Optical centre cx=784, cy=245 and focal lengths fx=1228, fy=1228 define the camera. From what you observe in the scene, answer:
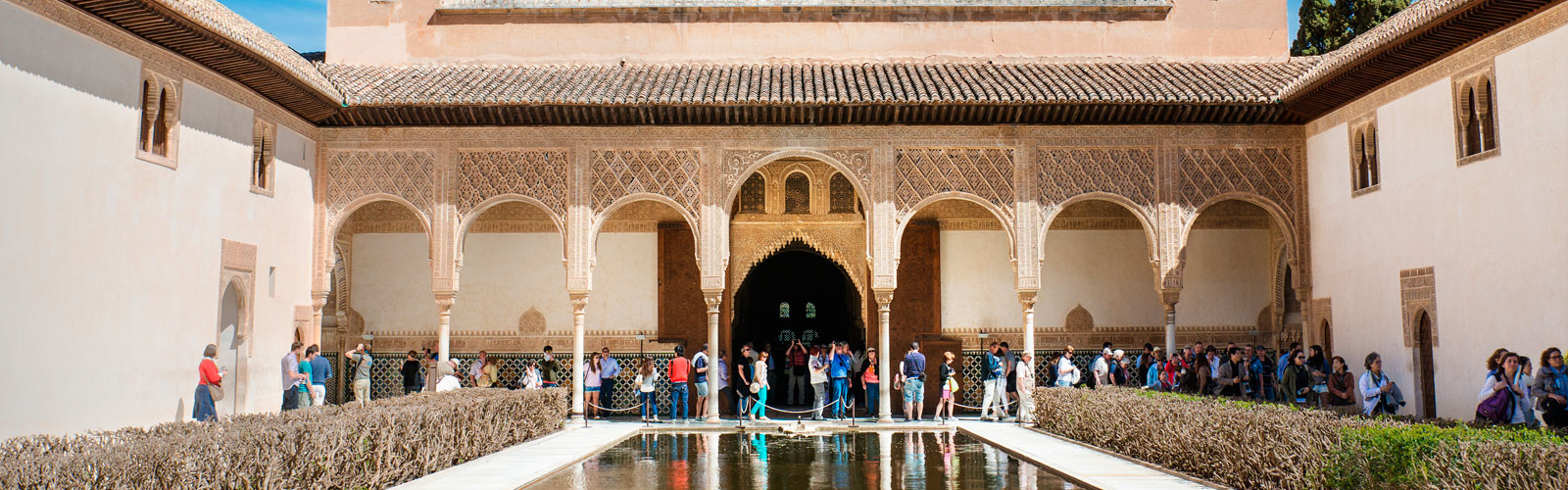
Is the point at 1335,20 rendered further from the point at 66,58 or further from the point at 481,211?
the point at 66,58

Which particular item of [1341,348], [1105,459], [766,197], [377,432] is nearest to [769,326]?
[766,197]

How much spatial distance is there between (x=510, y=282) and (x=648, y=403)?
10.6 feet

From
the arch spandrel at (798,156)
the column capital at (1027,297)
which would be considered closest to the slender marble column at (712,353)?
the arch spandrel at (798,156)

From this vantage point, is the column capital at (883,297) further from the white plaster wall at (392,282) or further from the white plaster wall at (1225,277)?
the white plaster wall at (392,282)

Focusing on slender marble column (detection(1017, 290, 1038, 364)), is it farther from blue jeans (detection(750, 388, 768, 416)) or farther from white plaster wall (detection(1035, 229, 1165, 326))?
blue jeans (detection(750, 388, 768, 416))

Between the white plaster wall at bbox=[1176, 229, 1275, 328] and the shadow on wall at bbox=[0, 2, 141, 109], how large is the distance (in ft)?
45.0

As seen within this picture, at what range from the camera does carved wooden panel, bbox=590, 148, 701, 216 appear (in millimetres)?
15875

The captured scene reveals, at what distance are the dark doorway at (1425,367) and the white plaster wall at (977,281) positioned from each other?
5.99 metres

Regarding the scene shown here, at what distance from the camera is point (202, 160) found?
40.7 ft

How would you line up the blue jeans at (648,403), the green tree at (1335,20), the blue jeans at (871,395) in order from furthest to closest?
the green tree at (1335,20) → the blue jeans at (871,395) → the blue jeans at (648,403)

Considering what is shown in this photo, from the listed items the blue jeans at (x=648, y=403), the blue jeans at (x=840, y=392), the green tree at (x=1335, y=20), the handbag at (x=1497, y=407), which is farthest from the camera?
the green tree at (x=1335, y=20)

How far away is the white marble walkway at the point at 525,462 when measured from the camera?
905 cm

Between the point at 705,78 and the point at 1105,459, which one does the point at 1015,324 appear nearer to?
the point at 705,78

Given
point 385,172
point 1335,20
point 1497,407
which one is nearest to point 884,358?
point 385,172
